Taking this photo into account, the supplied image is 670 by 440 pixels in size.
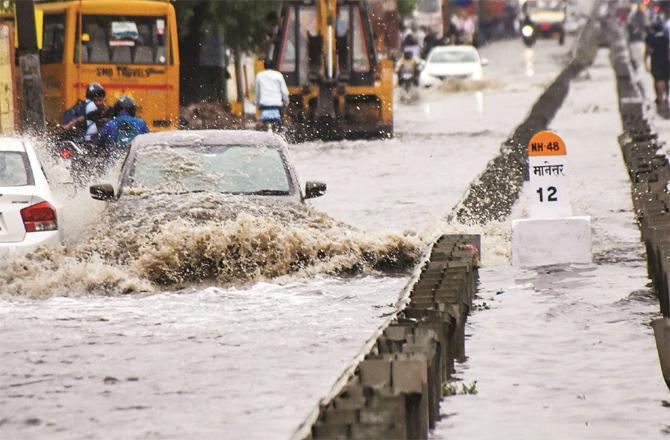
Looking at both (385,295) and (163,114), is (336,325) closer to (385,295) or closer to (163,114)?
(385,295)

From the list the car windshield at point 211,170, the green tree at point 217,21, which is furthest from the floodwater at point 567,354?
the green tree at point 217,21

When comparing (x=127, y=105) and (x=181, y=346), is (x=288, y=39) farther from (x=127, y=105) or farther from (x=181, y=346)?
(x=181, y=346)

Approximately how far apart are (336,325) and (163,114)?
23309 mm

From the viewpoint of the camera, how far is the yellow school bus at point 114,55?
114ft

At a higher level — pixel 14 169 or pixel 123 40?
pixel 14 169

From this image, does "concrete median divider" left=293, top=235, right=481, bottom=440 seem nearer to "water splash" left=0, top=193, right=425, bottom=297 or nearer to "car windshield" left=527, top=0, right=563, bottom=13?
"water splash" left=0, top=193, right=425, bottom=297

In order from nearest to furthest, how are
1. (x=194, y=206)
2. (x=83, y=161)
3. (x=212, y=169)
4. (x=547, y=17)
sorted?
(x=194, y=206)
(x=212, y=169)
(x=83, y=161)
(x=547, y=17)

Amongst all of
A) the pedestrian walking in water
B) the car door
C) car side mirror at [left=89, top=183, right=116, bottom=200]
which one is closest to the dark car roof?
car side mirror at [left=89, top=183, right=116, bottom=200]

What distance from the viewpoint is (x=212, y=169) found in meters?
15.3

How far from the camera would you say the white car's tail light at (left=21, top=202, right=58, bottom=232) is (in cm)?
1408

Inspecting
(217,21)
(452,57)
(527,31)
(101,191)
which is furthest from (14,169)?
(527,31)

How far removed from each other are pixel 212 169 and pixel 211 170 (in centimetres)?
2

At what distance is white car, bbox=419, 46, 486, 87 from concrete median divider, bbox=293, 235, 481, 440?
156 feet

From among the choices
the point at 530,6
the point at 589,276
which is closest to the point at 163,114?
the point at 589,276
